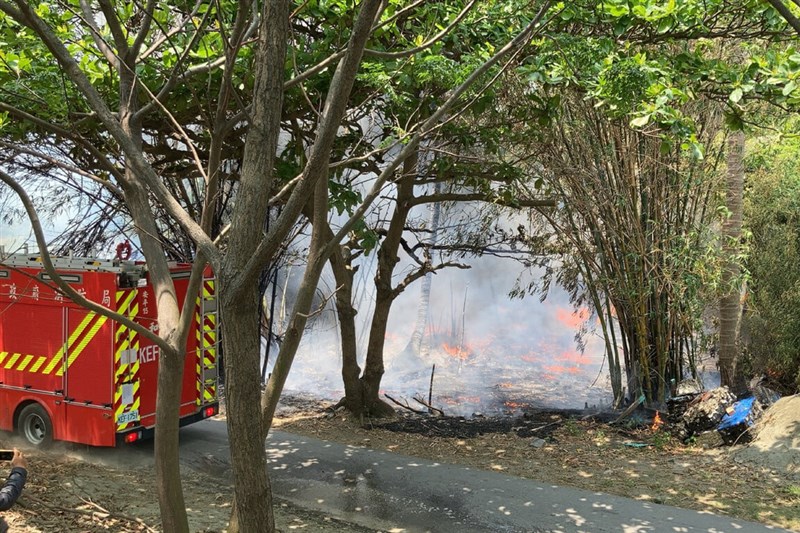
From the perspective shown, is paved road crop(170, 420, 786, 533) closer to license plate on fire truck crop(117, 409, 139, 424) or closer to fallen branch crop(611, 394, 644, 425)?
license plate on fire truck crop(117, 409, 139, 424)

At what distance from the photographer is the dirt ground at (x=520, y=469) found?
20.1 feet

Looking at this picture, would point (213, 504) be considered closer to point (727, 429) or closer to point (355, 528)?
point (355, 528)

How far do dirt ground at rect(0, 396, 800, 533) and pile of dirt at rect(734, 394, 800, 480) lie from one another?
0.01 metres

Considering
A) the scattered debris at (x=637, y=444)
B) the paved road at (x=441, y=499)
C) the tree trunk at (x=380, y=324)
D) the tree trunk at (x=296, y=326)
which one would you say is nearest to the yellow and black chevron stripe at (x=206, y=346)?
the paved road at (x=441, y=499)

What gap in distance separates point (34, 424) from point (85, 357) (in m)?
1.32

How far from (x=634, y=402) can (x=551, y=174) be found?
3.13 meters

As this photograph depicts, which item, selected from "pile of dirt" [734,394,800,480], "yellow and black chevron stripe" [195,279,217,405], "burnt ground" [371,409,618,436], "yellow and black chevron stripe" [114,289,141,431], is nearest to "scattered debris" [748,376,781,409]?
"pile of dirt" [734,394,800,480]

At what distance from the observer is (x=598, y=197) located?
29.1 feet

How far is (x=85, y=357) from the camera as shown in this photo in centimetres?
805

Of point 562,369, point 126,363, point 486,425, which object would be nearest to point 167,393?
point 126,363

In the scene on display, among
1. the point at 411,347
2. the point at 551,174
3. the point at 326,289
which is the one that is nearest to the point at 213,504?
the point at 551,174

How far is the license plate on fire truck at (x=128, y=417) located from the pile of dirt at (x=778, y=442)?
6.40 meters

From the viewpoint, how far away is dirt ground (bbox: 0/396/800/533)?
6.13 meters

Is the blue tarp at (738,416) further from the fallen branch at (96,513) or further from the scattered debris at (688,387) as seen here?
the fallen branch at (96,513)
